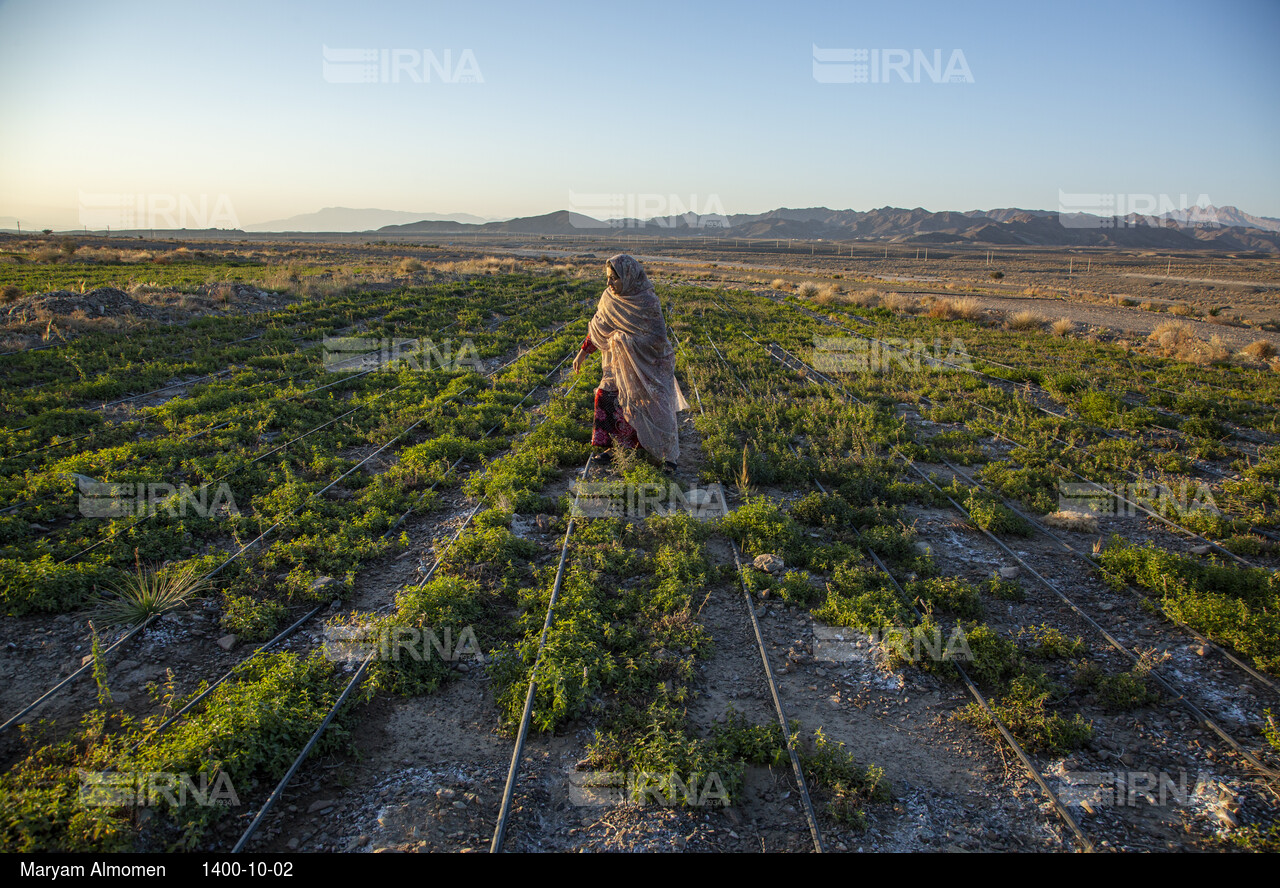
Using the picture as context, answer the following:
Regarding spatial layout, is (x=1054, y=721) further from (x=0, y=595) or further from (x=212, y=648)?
(x=0, y=595)

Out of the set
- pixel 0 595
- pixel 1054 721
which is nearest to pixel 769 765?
pixel 1054 721

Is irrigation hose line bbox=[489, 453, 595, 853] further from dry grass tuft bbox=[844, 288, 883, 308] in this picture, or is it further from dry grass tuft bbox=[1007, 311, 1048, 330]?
dry grass tuft bbox=[844, 288, 883, 308]

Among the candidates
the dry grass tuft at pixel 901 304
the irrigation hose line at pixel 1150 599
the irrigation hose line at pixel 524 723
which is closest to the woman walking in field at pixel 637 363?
the irrigation hose line at pixel 524 723

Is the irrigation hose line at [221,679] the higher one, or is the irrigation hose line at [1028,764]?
the irrigation hose line at [221,679]

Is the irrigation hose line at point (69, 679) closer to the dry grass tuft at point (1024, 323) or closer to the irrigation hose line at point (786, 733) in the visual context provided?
the irrigation hose line at point (786, 733)

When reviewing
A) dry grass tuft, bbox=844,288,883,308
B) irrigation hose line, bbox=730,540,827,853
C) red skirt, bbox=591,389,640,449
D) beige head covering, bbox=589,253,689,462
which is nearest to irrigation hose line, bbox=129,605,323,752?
irrigation hose line, bbox=730,540,827,853

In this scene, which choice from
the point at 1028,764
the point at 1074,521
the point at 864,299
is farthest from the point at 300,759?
the point at 864,299

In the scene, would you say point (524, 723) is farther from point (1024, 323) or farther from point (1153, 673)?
point (1024, 323)
